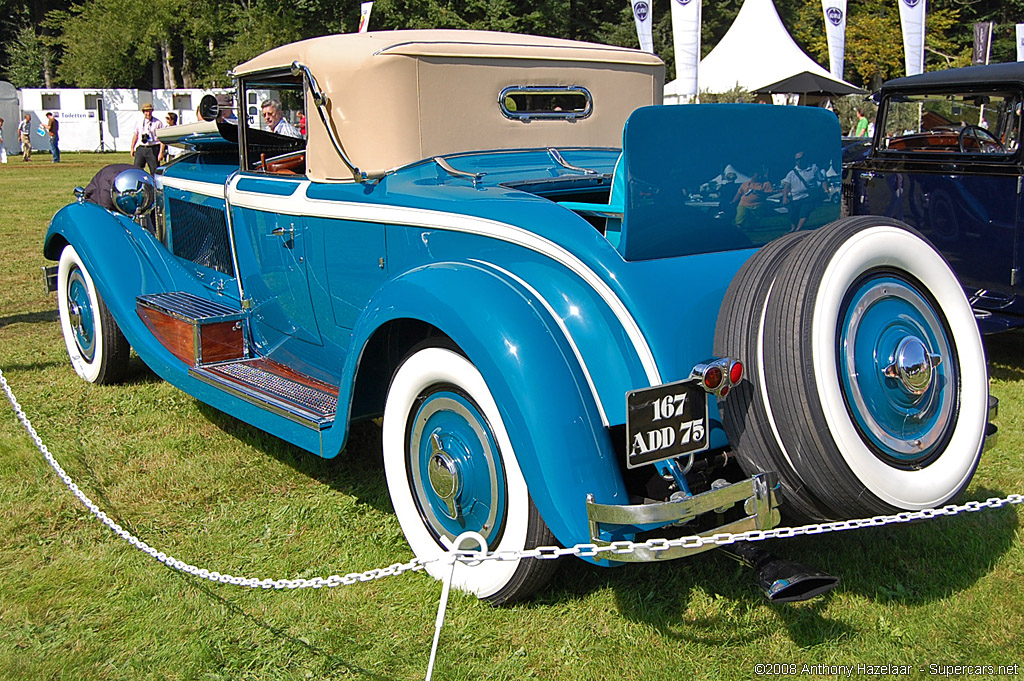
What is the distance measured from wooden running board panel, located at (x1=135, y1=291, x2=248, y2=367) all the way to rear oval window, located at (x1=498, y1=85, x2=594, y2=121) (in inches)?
67.0

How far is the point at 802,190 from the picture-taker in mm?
3146

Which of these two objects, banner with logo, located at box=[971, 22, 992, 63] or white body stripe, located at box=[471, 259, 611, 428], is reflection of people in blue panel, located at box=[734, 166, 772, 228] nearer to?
white body stripe, located at box=[471, 259, 611, 428]

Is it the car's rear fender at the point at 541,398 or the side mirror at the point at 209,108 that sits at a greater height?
the side mirror at the point at 209,108

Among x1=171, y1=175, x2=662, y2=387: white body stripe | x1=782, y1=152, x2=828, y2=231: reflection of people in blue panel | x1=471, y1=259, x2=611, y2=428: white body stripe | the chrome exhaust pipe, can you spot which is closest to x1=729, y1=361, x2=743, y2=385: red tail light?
x1=171, y1=175, x2=662, y2=387: white body stripe

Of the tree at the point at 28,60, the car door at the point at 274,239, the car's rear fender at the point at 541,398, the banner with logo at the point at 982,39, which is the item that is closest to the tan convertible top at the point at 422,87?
the car door at the point at 274,239

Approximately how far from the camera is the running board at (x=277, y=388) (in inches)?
138

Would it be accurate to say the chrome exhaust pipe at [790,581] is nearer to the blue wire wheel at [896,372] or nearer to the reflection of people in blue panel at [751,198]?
the blue wire wheel at [896,372]

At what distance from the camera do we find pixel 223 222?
4895mm

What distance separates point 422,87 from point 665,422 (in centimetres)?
205

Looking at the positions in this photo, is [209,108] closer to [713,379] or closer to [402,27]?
[713,379]

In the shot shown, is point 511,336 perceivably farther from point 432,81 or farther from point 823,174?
point 432,81

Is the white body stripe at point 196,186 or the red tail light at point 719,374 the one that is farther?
the white body stripe at point 196,186
